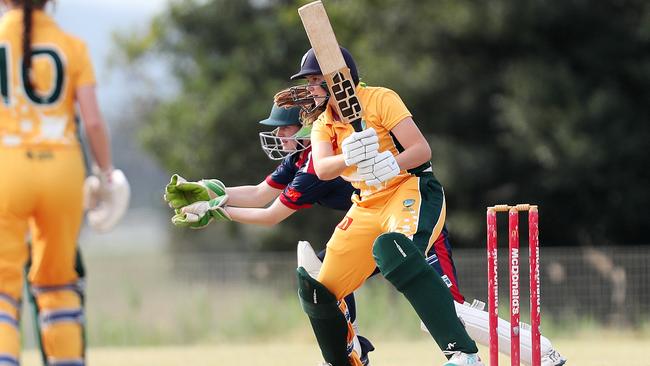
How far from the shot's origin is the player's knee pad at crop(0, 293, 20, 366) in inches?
158

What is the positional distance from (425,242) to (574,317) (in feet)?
24.9

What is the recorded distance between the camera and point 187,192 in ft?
18.1

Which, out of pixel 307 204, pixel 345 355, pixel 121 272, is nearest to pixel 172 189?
pixel 307 204

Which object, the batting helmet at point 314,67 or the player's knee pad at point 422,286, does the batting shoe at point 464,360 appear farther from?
the batting helmet at point 314,67

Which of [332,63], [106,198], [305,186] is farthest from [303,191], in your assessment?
[106,198]

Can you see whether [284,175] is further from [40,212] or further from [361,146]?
[40,212]

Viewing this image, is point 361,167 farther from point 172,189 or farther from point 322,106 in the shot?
point 172,189

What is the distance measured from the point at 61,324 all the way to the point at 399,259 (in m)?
1.24

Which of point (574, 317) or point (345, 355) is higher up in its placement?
point (345, 355)

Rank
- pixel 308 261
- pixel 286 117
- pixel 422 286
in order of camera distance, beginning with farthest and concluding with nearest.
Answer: pixel 286 117 → pixel 308 261 → pixel 422 286

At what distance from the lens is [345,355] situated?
17.3 feet

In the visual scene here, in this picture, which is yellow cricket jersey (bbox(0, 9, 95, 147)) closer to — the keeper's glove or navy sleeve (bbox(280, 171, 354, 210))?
the keeper's glove

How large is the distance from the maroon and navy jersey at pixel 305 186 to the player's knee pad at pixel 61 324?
1557mm

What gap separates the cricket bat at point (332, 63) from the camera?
475cm
